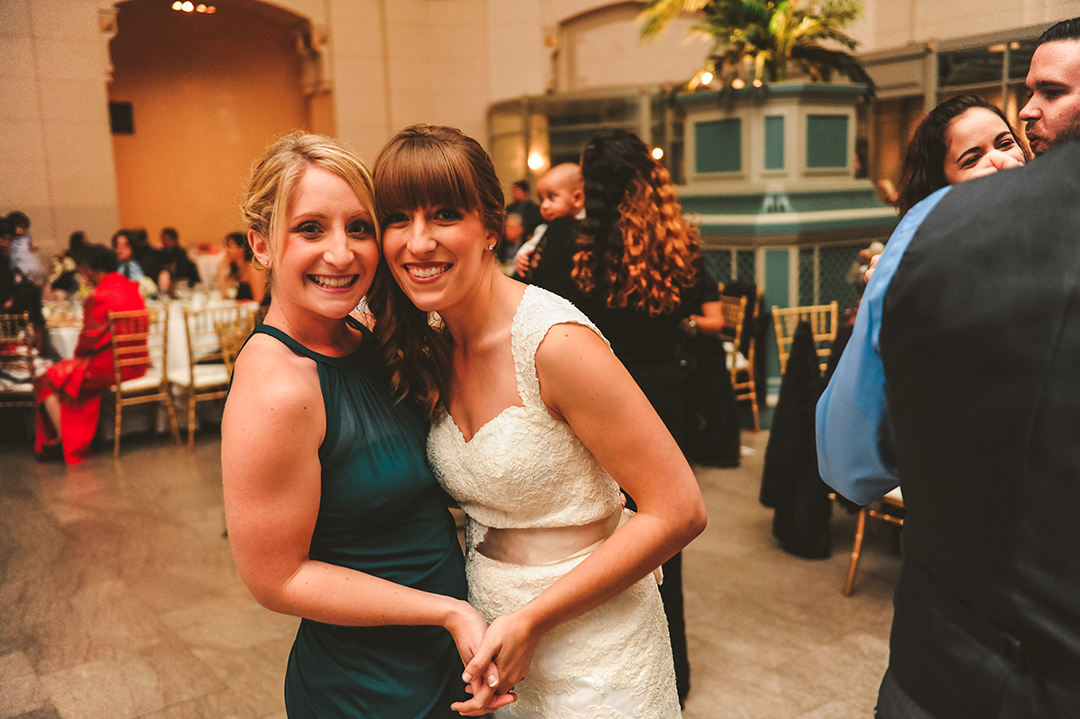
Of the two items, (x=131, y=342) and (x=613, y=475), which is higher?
(x=613, y=475)

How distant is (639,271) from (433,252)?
52.1 inches

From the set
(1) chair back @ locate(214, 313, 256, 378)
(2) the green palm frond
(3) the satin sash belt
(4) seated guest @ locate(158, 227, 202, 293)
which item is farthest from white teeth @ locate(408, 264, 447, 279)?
(4) seated guest @ locate(158, 227, 202, 293)

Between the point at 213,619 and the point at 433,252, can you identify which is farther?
the point at 213,619

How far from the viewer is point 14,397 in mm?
6359

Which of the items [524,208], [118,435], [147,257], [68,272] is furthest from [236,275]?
[524,208]

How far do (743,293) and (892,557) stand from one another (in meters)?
2.63

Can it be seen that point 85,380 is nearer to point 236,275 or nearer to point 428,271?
point 236,275

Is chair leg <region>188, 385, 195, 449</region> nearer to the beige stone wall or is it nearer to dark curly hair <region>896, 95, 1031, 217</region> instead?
dark curly hair <region>896, 95, 1031, 217</region>

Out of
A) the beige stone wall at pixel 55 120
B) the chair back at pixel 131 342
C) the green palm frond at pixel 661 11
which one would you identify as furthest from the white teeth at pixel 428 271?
the beige stone wall at pixel 55 120

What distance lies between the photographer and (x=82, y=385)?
6.04 meters

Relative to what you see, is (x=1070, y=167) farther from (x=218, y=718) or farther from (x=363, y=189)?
(x=218, y=718)

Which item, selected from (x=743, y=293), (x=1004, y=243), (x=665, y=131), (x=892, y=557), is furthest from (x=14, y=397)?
(x=665, y=131)

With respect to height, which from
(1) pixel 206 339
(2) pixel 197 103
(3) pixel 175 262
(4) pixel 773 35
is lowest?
(1) pixel 206 339

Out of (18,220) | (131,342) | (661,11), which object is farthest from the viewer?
(18,220)
